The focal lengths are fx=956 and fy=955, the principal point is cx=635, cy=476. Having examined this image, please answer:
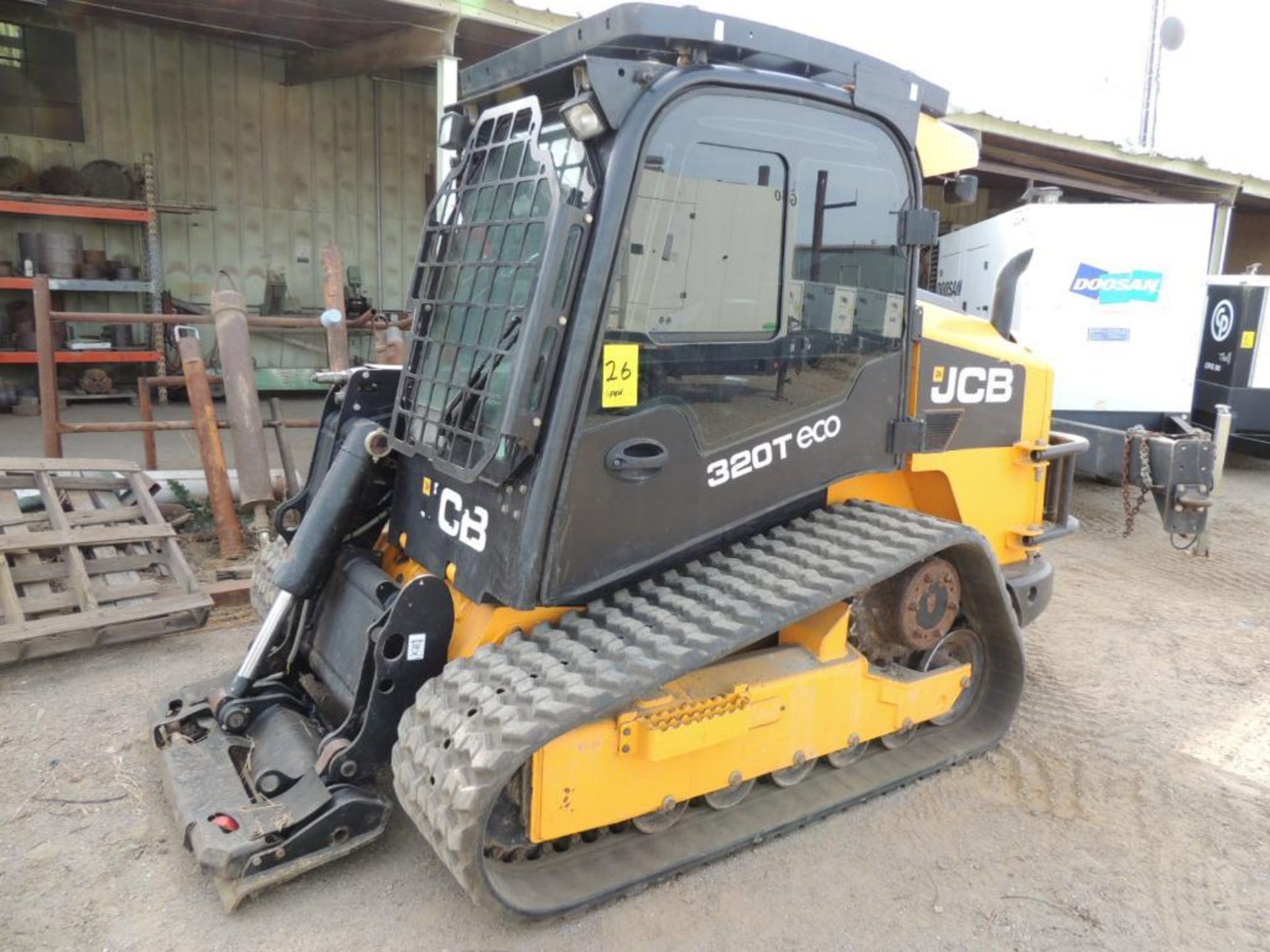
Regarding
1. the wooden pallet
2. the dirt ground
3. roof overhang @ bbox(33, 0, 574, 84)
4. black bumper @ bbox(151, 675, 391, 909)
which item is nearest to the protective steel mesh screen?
black bumper @ bbox(151, 675, 391, 909)

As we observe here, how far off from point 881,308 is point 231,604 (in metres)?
3.66

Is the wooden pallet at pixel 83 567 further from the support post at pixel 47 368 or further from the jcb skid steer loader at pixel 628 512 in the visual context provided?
the jcb skid steer loader at pixel 628 512

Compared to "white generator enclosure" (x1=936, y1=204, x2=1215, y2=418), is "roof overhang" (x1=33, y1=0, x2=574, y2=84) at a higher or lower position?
higher

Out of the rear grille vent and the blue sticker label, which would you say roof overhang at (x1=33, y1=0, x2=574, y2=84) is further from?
the rear grille vent

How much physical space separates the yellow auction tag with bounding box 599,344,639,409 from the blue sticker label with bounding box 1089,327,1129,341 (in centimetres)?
604

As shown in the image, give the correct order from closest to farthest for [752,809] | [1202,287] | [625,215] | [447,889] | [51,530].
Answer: [625,215], [447,889], [752,809], [51,530], [1202,287]

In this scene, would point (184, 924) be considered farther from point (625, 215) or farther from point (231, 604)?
point (231, 604)

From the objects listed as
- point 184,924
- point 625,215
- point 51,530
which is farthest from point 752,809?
point 51,530

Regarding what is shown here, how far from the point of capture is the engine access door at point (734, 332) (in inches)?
104

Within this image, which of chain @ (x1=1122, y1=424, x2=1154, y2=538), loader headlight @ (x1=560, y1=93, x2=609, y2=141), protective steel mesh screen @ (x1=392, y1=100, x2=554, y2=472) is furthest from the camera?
chain @ (x1=1122, y1=424, x2=1154, y2=538)

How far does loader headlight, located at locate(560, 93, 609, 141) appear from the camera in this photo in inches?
97.8

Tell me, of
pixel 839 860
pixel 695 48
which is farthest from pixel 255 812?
pixel 695 48

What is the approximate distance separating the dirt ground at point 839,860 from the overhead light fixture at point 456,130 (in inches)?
90.5

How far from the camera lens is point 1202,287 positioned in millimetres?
7508
